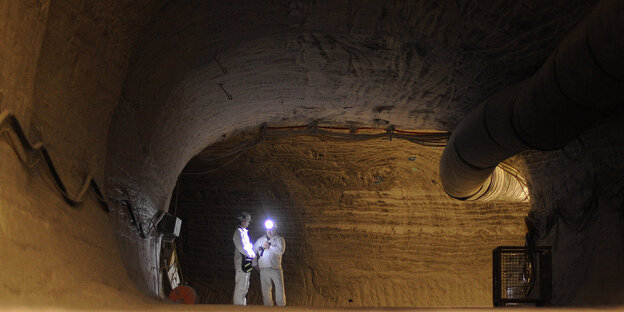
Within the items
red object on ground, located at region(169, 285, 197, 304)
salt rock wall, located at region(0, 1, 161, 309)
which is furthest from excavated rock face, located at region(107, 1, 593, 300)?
salt rock wall, located at region(0, 1, 161, 309)

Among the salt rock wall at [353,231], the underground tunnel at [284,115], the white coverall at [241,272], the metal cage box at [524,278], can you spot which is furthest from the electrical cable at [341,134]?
the metal cage box at [524,278]

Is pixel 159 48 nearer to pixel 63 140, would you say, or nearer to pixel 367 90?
pixel 63 140

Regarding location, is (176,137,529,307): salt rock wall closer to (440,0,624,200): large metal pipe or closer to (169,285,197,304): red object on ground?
(440,0,624,200): large metal pipe

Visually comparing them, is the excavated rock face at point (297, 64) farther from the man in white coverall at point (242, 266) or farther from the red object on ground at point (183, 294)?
the man in white coverall at point (242, 266)

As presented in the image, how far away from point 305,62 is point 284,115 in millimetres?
1690

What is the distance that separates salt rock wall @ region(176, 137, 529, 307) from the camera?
32.1 feet

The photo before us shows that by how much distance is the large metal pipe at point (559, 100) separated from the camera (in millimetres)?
3582

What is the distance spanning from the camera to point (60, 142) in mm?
3631

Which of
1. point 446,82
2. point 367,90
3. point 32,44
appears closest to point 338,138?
point 367,90

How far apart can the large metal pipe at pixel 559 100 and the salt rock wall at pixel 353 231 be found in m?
3.96

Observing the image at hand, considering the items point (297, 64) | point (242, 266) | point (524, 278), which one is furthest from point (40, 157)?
point (524, 278)

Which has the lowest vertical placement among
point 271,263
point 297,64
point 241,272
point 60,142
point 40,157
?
point 241,272

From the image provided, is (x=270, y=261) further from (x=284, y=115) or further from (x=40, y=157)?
(x=40, y=157)

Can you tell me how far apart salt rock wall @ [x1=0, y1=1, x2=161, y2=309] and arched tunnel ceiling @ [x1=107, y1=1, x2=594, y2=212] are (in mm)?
457
